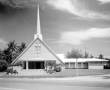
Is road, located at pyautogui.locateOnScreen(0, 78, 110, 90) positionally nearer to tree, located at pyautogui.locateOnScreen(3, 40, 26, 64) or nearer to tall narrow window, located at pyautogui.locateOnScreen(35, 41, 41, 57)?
tall narrow window, located at pyautogui.locateOnScreen(35, 41, 41, 57)

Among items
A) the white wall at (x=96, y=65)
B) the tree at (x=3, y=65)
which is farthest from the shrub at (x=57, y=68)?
the white wall at (x=96, y=65)

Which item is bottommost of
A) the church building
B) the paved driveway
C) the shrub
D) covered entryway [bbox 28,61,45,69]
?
the paved driveway

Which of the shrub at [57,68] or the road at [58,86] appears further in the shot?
the shrub at [57,68]

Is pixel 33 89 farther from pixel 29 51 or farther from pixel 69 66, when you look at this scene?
pixel 69 66

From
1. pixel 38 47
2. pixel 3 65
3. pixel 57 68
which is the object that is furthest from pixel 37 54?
pixel 3 65

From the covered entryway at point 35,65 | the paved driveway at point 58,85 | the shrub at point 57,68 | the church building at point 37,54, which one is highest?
the church building at point 37,54

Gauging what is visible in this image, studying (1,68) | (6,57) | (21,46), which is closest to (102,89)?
(1,68)

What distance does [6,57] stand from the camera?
53594 millimetres

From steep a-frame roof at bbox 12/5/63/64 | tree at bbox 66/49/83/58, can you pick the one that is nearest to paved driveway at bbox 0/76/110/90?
steep a-frame roof at bbox 12/5/63/64

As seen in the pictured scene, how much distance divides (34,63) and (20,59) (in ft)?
18.0

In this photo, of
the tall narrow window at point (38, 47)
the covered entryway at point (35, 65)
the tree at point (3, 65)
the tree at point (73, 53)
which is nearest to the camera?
the tall narrow window at point (38, 47)

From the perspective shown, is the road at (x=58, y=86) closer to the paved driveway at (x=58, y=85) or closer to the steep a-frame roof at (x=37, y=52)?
the paved driveway at (x=58, y=85)

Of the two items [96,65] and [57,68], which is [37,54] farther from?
[96,65]

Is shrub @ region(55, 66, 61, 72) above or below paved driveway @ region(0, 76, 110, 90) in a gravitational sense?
above
